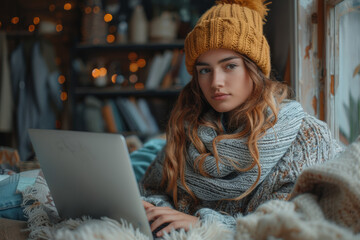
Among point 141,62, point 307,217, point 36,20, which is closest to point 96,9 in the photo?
point 141,62

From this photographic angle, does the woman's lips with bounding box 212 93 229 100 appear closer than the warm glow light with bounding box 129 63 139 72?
Yes

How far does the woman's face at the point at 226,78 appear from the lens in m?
1.13

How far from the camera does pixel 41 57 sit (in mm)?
2996

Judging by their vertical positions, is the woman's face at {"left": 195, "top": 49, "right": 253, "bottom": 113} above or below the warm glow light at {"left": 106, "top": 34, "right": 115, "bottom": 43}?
below

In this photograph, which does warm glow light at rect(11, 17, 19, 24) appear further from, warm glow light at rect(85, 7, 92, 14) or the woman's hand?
the woman's hand

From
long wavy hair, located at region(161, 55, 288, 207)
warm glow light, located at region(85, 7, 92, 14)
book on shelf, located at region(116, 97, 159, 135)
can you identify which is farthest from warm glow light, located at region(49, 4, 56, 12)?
long wavy hair, located at region(161, 55, 288, 207)

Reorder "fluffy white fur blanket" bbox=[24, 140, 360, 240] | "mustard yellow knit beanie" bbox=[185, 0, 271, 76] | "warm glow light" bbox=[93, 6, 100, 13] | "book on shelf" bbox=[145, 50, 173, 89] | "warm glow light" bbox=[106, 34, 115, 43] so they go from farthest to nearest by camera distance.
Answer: "warm glow light" bbox=[106, 34, 115, 43]
"warm glow light" bbox=[93, 6, 100, 13]
"book on shelf" bbox=[145, 50, 173, 89]
"mustard yellow knit beanie" bbox=[185, 0, 271, 76]
"fluffy white fur blanket" bbox=[24, 140, 360, 240]

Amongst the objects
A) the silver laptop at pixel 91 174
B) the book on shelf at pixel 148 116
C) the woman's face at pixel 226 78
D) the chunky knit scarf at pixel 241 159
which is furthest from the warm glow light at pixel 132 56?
the silver laptop at pixel 91 174

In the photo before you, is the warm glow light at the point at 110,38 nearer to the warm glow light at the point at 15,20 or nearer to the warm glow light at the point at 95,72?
the warm glow light at the point at 95,72

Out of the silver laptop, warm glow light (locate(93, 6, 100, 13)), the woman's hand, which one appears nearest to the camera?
the silver laptop

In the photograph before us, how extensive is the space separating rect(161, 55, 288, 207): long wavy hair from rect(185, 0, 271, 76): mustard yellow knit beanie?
41 millimetres

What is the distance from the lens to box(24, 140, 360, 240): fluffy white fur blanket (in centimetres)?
53

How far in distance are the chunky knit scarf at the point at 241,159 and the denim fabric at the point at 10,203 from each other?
1.68 ft

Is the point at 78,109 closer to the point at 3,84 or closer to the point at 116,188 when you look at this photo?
the point at 3,84
